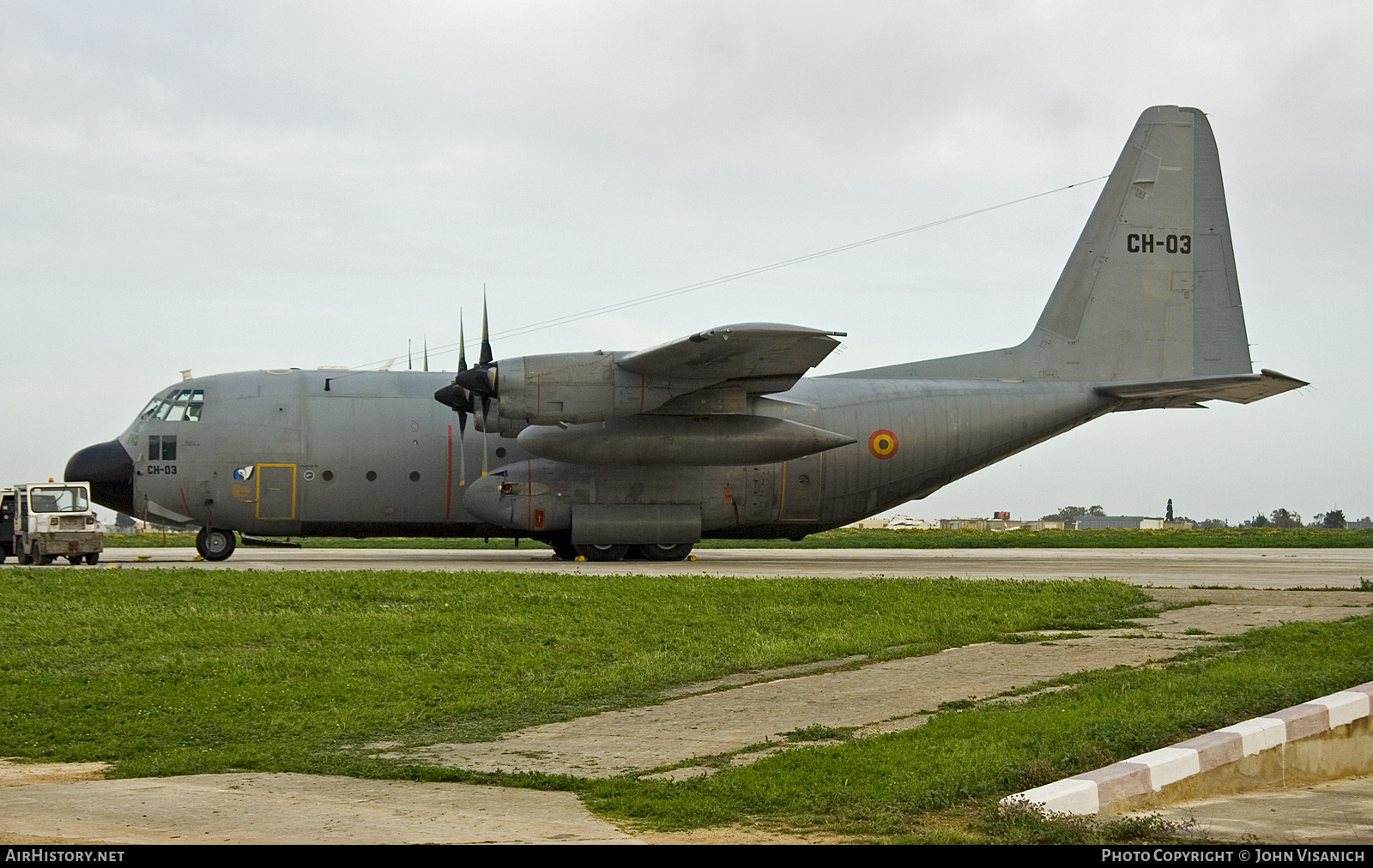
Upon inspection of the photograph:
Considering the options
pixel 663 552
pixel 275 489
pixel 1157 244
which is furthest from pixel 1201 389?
pixel 275 489

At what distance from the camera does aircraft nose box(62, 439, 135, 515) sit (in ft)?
83.9

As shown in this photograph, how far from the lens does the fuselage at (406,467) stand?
83.9 feet

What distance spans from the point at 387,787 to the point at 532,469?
62.1 feet

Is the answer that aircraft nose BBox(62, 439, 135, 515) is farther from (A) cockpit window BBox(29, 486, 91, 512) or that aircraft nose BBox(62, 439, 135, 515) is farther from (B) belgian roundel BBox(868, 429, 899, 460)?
(B) belgian roundel BBox(868, 429, 899, 460)

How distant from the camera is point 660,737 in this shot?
8453 millimetres

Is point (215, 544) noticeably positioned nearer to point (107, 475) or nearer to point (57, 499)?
point (107, 475)

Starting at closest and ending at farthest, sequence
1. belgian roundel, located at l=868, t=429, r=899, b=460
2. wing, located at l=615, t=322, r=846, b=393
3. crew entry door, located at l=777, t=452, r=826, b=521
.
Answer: wing, located at l=615, t=322, r=846, b=393 → crew entry door, located at l=777, t=452, r=826, b=521 → belgian roundel, located at l=868, t=429, r=899, b=460

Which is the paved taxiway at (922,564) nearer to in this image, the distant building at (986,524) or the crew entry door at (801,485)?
the crew entry door at (801,485)

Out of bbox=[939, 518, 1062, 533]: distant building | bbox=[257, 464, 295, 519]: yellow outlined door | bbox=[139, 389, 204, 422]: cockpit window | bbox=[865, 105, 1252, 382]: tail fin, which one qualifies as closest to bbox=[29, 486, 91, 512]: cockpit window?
bbox=[139, 389, 204, 422]: cockpit window

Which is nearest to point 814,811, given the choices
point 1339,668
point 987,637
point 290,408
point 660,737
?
point 660,737

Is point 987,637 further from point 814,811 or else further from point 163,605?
point 163,605

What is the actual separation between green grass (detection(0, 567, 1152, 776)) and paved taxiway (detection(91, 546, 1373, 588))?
13.4 ft

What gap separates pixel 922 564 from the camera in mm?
27234

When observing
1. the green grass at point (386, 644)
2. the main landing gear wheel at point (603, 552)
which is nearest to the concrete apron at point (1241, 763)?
the green grass at point (386, 644)
